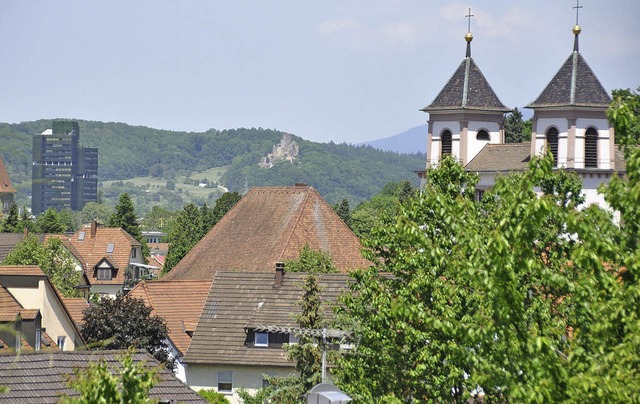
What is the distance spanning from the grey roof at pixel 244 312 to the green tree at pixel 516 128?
50.4 m

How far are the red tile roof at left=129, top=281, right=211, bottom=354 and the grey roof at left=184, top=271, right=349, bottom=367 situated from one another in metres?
3.48

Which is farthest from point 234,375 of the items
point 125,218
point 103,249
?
point 125,218

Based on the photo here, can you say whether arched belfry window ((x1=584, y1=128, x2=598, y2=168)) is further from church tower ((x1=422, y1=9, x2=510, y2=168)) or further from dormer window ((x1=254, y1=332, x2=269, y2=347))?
dormer window ((x1=254, y1=332, x2=269, y2=347))

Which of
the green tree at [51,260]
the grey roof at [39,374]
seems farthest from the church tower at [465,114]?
the grey roof at [39,374]

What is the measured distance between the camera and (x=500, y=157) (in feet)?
233

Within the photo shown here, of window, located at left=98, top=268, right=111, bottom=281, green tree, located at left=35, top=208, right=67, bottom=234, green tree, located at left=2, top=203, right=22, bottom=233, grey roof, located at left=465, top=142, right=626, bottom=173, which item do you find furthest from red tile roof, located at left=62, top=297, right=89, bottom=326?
green tree, located at left=35, top=208, right=67, bottom=234

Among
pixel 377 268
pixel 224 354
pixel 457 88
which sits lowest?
pixel 224 354

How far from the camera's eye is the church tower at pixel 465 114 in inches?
2832

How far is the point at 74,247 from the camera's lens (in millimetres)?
100812

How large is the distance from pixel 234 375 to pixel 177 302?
383 inches

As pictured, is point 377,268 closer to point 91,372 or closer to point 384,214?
point 384,214

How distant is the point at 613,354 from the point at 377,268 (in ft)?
42.4

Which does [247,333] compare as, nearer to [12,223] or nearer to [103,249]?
[103,249]

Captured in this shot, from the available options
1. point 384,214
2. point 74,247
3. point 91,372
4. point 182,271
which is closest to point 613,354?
point 91,372
